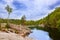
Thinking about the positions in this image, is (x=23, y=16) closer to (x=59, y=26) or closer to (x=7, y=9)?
(x=59, y=26)

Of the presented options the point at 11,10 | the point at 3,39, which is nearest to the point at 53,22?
the point at 11,10

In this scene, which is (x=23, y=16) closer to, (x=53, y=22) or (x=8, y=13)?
(x=53, y=22)

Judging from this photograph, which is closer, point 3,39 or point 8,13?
point 3,39

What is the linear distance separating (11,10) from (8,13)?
302 centimetres

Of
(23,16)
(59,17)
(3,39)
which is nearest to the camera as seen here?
(3,39)

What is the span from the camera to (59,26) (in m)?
148

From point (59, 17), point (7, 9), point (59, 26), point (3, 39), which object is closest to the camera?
point (3, 39)

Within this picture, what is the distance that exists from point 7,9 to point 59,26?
187ft

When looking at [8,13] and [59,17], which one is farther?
[59,17]

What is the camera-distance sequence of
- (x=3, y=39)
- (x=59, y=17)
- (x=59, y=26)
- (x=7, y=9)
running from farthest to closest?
(x=59, y=17) → (x=59, y=26) → (x=7, y=9) → (x=3, y=39)

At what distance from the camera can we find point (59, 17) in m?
170

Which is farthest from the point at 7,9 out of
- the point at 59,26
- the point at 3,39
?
the point at 3,39

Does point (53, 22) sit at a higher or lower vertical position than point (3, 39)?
lower

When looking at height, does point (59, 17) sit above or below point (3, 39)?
below
